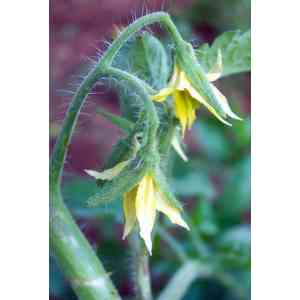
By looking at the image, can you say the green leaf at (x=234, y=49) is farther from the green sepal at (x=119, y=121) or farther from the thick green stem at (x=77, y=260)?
the thick green stem at (x=77, y=260)

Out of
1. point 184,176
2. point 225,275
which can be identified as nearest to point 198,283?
point 225,275

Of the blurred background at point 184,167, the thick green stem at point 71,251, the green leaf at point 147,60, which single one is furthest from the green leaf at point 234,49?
the thick green stem at point 71,251

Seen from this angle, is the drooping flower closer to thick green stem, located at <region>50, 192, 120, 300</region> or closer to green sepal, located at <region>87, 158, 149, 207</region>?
green sepal, located at <region>87, 158, 149, 207</region>

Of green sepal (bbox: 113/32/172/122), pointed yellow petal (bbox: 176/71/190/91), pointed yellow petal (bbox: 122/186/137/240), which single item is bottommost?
pointed yellow petal (bbox: 122/186/137/240)

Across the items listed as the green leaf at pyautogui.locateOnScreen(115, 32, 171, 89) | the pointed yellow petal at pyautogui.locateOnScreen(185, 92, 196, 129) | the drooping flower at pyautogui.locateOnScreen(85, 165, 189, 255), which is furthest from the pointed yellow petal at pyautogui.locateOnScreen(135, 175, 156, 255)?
the green leaf at pyautogui.locateOnScreen(115, 32, 171, 89)

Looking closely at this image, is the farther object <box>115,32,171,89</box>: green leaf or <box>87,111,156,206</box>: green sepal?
<box>115,32,171,89</box>: green leaf

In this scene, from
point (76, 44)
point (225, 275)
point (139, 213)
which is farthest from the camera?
point (76, 44)
